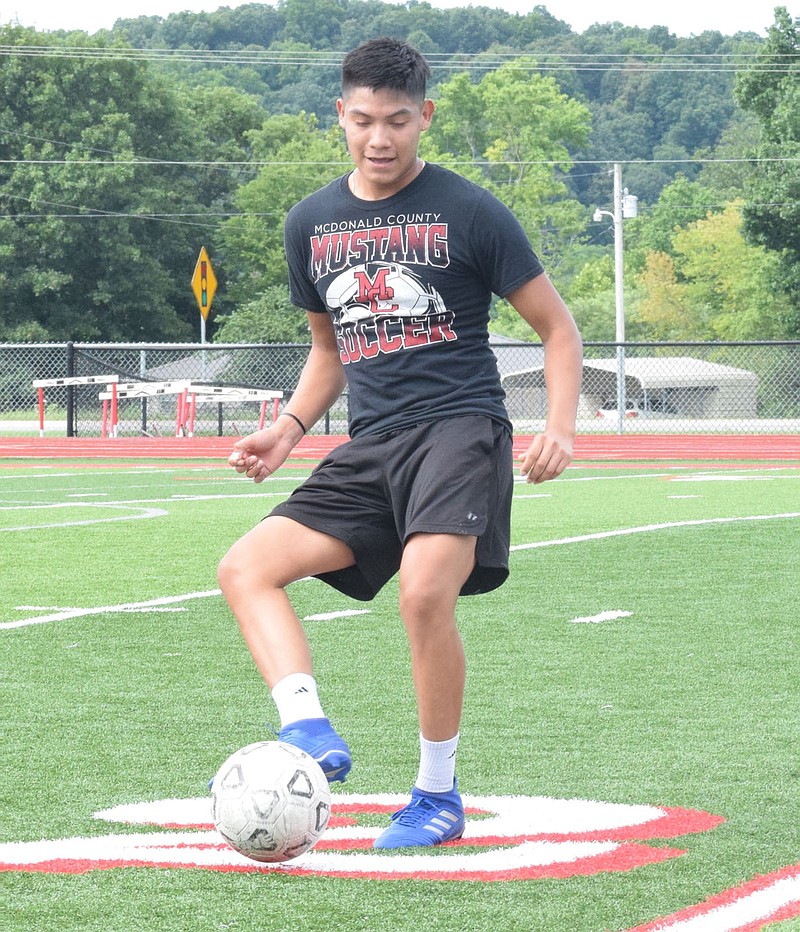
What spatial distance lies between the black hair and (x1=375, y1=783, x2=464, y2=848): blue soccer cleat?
5.44 ft

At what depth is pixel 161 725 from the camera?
5383 mm

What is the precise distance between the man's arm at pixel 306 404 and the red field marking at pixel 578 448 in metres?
16.7

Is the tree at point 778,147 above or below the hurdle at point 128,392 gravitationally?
above

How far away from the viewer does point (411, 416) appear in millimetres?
4051

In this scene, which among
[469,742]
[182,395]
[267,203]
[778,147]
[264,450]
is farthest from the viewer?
[267,203]

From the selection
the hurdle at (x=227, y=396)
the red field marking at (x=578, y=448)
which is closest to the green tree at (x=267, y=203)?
the hurdle at (x=227, y=396)

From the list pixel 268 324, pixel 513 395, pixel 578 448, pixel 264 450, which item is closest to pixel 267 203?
pixel 268 324

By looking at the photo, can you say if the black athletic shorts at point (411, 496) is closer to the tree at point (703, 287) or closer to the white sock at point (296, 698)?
the white sock at point (296, 698)

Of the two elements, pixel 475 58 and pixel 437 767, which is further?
pixel 475 58

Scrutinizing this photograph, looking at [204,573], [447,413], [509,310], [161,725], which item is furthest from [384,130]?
[509,310]

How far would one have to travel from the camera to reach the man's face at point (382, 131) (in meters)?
4.02

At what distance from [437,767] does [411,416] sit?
2.73 feet

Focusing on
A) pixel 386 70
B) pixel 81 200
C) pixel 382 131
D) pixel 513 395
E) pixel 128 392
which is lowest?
pixel 513 395

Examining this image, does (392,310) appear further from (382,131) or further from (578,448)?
(578,448)
